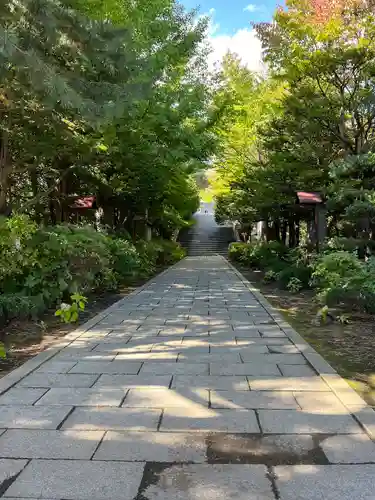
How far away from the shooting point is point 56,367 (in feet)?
16.0

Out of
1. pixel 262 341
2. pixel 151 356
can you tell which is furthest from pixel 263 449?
pixel 262 341

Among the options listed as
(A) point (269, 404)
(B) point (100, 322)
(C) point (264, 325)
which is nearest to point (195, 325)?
(C) point (264, 325)

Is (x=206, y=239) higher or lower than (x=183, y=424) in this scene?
higher

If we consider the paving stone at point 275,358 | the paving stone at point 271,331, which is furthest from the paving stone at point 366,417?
the paving stone at point 271,331

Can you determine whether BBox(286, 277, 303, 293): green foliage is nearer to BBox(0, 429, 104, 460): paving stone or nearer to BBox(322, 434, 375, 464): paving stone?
BBox(322, 434, 375, 464): paving stone

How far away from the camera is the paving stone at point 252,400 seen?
373 cm

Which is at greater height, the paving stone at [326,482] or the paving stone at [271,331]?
the paving stone at [326,482]

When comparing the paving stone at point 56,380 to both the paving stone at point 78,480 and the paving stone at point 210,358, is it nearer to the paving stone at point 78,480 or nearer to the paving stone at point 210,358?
the paving stone at point 210,358

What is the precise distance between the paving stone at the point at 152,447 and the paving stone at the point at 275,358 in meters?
2.11

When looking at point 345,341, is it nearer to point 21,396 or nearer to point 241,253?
point 21,396

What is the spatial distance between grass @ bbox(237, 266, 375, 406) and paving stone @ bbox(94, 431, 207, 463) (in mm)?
1647

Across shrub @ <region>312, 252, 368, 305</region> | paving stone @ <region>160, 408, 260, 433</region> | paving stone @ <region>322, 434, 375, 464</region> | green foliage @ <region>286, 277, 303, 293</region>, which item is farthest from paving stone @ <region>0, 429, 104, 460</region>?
green foliage @ <region>286, 277, 303, 293</region>

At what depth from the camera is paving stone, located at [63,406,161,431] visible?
3307 millimetres

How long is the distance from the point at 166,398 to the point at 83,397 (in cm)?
69
